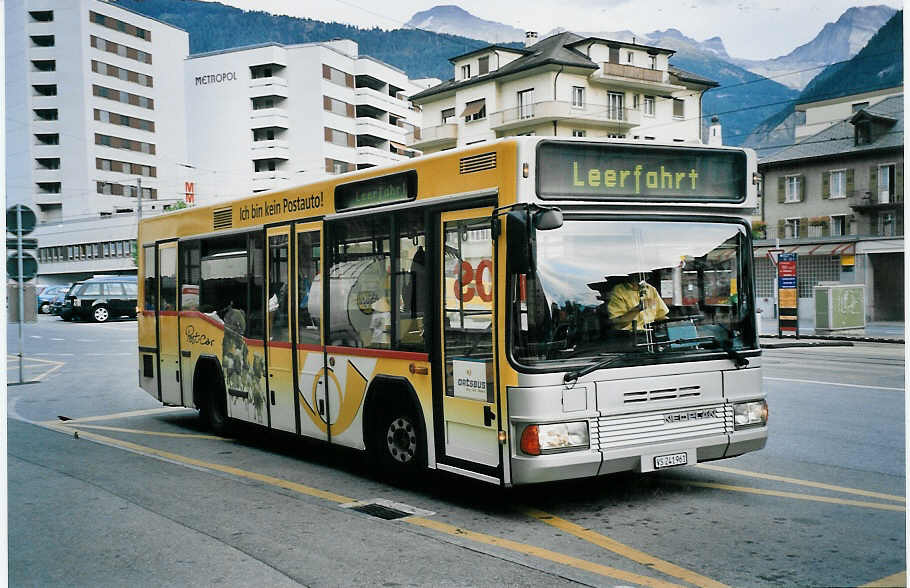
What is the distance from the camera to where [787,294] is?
26.6m

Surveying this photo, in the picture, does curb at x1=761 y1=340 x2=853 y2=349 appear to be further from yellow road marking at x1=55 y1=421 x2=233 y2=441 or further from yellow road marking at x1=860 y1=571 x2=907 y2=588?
yellow road marking at x1=860 y1=571 x2=907 y2=588

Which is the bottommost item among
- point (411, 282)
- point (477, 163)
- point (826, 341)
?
point (826, 341)

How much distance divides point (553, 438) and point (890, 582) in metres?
2.22

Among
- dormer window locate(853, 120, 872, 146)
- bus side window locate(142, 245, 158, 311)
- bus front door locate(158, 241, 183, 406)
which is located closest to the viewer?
bus front door locate(158, 241, 183, 406)

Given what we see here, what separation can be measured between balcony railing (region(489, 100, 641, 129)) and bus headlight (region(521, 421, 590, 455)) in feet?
160

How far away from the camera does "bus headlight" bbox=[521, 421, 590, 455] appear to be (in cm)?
605

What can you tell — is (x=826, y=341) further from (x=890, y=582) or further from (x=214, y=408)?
(x=890, y=582)

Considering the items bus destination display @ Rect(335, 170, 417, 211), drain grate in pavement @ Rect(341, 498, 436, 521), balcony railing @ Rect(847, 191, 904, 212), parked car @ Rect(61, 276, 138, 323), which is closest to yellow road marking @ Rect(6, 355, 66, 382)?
bus destination display @ Rect(335, 170, 417, 211)

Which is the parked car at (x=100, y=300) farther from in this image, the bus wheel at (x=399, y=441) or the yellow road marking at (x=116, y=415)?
the bus wheel at (x=399, y=441)

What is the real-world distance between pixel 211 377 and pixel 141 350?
7.67ft

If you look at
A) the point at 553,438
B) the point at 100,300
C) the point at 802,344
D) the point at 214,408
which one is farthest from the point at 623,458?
the point at 100,300

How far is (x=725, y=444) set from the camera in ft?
22.1

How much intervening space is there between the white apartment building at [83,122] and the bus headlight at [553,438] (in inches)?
2955

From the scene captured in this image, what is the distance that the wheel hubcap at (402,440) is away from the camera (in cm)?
734
